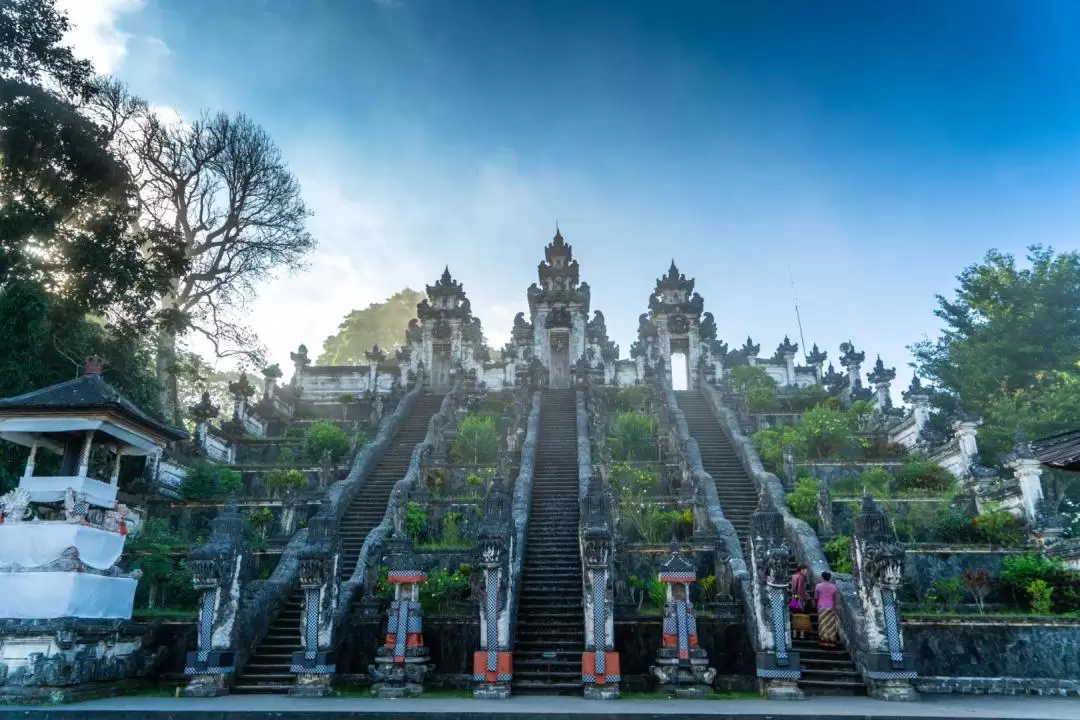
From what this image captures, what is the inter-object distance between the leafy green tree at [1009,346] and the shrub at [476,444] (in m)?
14.7

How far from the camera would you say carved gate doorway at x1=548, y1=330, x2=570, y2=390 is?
33.8m

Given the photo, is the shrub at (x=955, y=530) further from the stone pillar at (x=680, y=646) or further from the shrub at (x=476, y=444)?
the shrub at (x=476, y=444)

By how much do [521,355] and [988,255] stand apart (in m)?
19.9

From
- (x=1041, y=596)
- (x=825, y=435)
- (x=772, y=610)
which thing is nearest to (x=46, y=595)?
(x=772, y=610)

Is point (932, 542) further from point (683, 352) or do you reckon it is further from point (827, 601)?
point (683, 352)

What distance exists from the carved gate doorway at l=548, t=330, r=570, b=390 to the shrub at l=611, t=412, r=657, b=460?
37.4ft

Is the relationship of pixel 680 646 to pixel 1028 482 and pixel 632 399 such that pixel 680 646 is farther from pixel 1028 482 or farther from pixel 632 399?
pixel 632 399

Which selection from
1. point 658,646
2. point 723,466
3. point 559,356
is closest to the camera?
point 658,646

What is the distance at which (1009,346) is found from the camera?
24016 millimetres

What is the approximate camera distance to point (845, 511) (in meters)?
16.2

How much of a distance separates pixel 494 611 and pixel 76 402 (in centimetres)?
750

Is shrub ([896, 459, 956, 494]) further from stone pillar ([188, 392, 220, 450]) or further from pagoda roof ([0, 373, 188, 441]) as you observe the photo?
stone pillar ([188, 392, 220, 450])

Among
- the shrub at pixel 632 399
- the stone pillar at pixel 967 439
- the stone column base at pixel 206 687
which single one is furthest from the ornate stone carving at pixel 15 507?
the stone pillar at pixel 967 439

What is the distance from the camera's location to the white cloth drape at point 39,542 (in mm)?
10523
